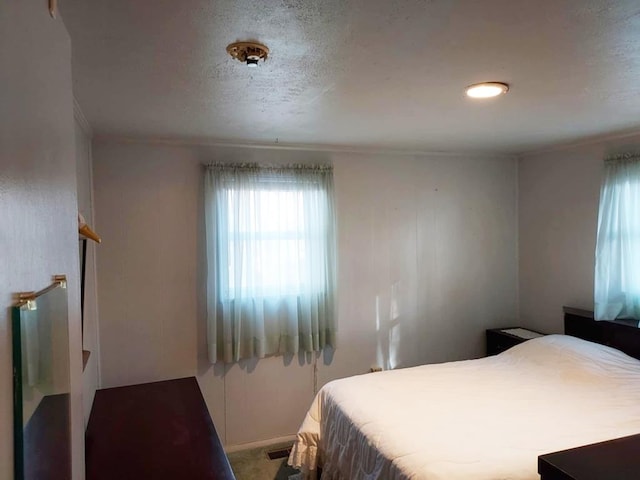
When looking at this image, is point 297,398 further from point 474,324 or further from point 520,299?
point 520,299

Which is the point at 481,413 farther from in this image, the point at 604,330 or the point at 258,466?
the point at 258,466

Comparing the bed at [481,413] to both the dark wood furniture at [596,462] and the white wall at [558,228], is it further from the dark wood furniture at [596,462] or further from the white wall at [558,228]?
the dark wood furniture at [596,462]

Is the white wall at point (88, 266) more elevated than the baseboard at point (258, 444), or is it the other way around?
the white wall at point (88, 266)

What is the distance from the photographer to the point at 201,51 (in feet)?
5.05

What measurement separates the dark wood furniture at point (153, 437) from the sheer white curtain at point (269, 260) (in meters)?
0.62

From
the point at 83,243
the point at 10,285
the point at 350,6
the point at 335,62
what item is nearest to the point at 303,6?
the point at 350,6

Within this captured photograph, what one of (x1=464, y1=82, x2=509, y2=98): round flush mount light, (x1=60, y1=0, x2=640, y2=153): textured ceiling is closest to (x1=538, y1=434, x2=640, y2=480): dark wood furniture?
(x1=60, y1=0, x2=640, y2=153): textured ceiling

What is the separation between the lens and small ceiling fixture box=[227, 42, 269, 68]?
4.86ft

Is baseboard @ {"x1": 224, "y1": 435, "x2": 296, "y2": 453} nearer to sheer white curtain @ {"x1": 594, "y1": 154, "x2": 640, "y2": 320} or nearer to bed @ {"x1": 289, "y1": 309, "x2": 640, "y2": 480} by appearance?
bed @ {"x1": 289, "y1": 309, "x2": 640, "y2": 480}

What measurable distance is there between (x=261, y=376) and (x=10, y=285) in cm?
304

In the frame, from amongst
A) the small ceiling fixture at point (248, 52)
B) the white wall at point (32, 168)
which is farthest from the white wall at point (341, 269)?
the white wall at point (32, 168)

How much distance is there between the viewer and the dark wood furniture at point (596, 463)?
1059mm

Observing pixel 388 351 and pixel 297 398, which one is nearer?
pixel 297 398

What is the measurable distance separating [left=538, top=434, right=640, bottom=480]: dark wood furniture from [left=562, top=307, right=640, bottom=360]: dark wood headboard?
223cm
